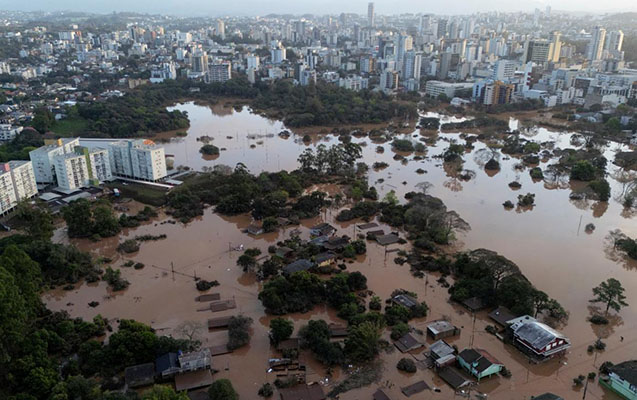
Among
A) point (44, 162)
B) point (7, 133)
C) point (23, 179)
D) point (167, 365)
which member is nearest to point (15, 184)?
point (23, 179)

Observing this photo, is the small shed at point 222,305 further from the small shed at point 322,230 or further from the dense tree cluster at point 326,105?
the dense tree cluster at point 326,105

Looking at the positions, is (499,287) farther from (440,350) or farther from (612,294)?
(440,350)

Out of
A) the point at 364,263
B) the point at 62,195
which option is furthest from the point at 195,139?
the point at 364,263

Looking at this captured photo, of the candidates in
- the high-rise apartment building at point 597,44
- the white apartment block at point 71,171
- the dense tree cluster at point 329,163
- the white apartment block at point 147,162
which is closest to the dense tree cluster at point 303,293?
the dense tree cluster at point 329,163

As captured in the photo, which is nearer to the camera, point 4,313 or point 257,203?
point 4,313

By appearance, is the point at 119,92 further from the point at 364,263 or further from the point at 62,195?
the point at 364,263
